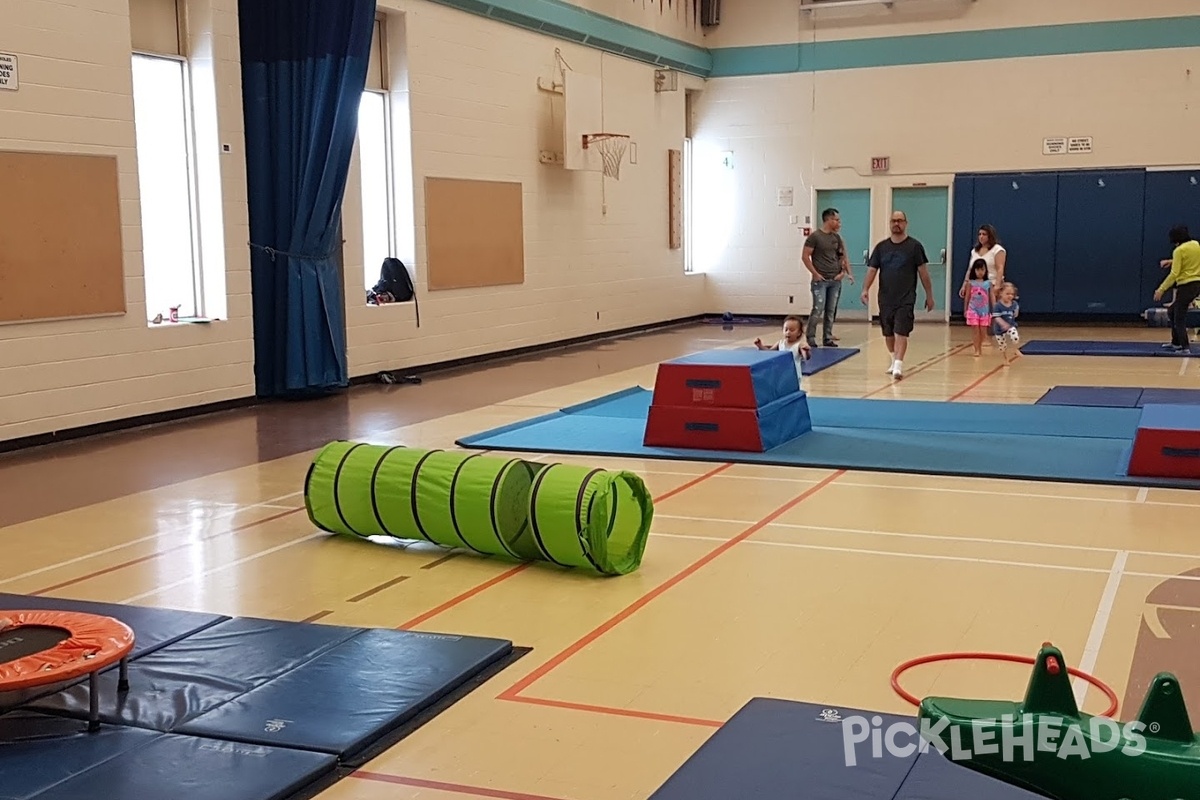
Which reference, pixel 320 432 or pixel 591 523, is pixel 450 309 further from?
pixel 591 523

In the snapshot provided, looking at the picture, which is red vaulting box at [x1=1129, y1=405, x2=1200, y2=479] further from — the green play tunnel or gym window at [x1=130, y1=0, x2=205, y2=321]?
gym window at [x1=130, y1=0, x2=205, y2=321]

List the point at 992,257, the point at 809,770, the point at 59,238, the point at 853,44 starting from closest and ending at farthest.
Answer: the point at 809,770 < the point at 59,238 < the point at 992,257 < the point at 853,44

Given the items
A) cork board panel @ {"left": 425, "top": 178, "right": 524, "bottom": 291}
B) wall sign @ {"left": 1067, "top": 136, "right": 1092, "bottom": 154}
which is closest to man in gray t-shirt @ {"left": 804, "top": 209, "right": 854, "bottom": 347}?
cork board panel @ {"left": 425, "top": 178, "right": 524, "bottom": 291}

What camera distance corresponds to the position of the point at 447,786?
3625 mm

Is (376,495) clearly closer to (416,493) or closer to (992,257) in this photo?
(416,493)

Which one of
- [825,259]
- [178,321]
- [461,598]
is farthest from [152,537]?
[825,259]

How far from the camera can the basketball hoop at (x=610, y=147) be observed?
1686 cm

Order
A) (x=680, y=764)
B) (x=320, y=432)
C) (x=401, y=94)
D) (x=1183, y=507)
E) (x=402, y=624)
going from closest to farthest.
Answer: (x=680, y=764) → (x=402, y=624) → (x=1183, y=507) → (x=320, y=432) → (x=401, y=94)

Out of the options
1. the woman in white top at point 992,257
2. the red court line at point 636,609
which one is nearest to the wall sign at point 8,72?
the red court line at point 636,609

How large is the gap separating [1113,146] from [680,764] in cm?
1717

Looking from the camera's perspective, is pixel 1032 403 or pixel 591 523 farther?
pixel 1032 403

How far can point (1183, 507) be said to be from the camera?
6.94 m

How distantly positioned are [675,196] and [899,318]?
8.33 m

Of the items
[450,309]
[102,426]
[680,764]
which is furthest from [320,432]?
[680,764]
